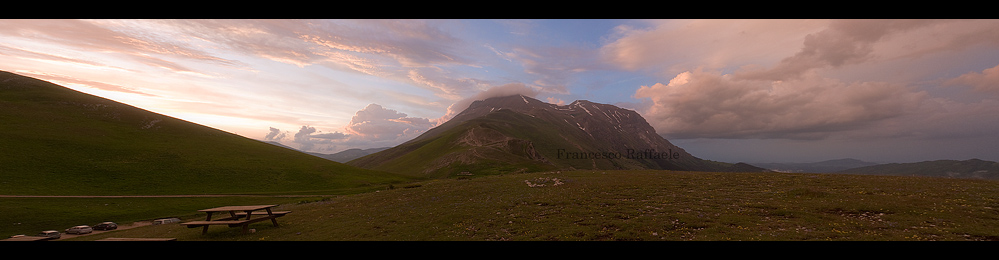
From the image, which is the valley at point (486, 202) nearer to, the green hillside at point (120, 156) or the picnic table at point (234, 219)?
the green hillside at point (120, 156)

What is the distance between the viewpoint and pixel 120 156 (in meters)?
74.6

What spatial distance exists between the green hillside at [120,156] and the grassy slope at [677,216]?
48.6 meters

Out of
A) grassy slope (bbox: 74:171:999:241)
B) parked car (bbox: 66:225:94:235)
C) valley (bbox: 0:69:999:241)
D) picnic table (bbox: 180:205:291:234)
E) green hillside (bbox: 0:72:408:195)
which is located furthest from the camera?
green hillside (bbox: 0:72:408:195)

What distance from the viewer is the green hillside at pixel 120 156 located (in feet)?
195

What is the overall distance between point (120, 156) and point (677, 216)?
110 m

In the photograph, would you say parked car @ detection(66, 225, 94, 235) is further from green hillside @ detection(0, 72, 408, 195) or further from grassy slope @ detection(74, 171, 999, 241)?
green hillside @ detection(0, 72, 408, 195)

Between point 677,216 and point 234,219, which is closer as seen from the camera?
point 677,216

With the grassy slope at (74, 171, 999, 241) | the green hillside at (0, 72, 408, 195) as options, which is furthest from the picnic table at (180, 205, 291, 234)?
the green hillside at (0, 72, 408, 195)

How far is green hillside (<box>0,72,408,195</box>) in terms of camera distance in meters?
59.4

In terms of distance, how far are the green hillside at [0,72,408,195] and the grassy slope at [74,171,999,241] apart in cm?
4861

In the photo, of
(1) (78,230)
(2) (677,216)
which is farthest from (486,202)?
(1) (78,230)

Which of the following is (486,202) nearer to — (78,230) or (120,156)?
(78,230)
